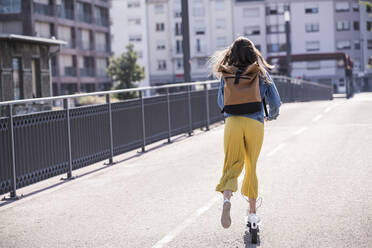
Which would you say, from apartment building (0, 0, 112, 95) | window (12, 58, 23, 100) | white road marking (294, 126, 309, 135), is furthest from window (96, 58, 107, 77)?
white road marking (294, 126, 309, 135)

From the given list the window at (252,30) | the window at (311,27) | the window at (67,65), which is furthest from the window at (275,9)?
the window at (67,65)

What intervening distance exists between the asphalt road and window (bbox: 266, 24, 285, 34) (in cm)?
7378

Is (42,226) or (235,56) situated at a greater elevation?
(235,56)

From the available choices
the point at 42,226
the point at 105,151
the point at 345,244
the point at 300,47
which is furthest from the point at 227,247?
the point at 300,47

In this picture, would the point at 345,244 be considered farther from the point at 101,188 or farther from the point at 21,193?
the point at 21,193

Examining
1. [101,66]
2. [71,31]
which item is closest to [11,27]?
[71,31]

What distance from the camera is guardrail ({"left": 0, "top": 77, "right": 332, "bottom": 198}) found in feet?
26.5

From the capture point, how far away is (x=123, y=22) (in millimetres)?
89062

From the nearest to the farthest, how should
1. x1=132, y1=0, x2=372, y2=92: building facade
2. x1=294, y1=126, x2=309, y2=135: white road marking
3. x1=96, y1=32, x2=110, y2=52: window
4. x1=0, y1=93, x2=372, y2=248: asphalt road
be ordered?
x1=0, y1=93, x2=372, y2=248: asphalt road < x1=294, y1=126, x2=309, y2=135: white road marking < x1=96, y1=32, x2=110, y2=52: window < x1=132, y1=0, x2=372, y2=92: building facade

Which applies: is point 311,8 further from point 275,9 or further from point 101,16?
point 101,16

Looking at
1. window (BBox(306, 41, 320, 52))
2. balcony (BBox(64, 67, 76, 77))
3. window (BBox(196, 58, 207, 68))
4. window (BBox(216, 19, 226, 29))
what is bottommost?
balcony (BBox(64, 67, 76, 77))

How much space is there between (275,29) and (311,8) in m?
5.80

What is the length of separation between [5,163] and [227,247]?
164 inches

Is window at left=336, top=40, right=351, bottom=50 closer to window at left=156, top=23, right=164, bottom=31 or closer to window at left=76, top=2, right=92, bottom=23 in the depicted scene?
window at left=156, top=23, right=164, bottom=31
